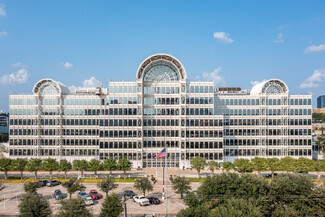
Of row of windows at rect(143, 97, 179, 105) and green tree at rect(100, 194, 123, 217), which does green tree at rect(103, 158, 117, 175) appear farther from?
green tree at rect(100, 194, 123, 217)

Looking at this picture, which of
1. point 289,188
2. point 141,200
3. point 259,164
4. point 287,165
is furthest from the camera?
point 259,164

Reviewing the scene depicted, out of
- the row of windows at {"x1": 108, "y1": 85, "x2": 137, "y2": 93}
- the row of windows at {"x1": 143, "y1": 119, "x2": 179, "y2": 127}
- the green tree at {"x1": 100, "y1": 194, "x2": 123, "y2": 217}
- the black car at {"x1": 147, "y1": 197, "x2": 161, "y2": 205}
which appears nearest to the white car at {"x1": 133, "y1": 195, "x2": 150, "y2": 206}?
the black car at {"x1": 147, "y1": 197, "x2": 161, "y2": 205}

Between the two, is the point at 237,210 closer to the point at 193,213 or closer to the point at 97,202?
the point at 193,213

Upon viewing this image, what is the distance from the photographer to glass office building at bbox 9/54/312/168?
2933 inches

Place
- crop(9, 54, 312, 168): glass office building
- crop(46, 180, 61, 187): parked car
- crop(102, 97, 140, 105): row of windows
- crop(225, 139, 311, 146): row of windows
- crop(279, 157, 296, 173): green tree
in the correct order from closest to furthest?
crop(46, 180, 61, 187): parked car, crop(279, 157, 296, 173): green tree, crop(9, 54, 312, 168): glass office building, crop(102, 97, 140, 105): row of windows, crop(225, 139, 311, 146): row of windows

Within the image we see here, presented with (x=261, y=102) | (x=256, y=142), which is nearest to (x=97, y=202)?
(x=256, y=142)

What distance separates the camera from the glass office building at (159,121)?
74500 millimetres

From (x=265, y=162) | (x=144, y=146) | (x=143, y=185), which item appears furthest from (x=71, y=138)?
(x=265, y=162)

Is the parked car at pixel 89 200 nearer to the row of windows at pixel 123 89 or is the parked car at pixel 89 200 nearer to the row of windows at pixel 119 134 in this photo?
the row of windows at pixel 119 134

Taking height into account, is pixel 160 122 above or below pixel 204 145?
above

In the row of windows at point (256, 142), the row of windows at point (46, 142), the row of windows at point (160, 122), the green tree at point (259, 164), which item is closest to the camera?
the green tree at point (259, 164)

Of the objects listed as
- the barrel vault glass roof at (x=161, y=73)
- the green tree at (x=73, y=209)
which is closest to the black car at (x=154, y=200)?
the green tree at (x=73, y=209)

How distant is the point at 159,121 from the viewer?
76125 mm

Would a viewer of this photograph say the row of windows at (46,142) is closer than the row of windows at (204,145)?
No
